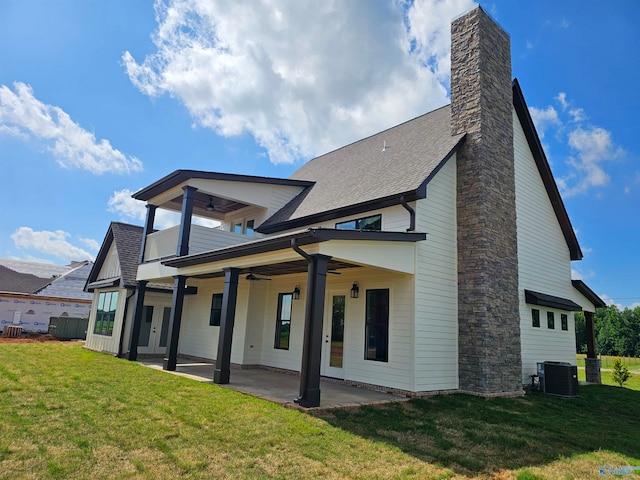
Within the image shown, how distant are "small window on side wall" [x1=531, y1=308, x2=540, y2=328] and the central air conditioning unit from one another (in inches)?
49.7

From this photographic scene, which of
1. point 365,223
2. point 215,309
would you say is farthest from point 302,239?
point 215,309

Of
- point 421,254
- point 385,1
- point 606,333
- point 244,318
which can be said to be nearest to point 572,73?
point 385,1

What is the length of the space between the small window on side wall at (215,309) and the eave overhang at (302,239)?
3.79m

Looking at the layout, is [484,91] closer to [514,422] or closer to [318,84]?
[318,84]

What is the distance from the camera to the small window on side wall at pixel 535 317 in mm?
12156

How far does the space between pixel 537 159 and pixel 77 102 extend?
48.2 feet

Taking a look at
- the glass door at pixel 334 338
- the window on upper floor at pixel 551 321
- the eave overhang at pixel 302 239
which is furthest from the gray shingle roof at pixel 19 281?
the window on upper floor at pixel 551 321

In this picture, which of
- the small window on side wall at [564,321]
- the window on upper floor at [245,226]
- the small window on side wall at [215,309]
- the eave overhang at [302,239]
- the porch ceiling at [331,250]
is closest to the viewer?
the eave overhang at [302,239]

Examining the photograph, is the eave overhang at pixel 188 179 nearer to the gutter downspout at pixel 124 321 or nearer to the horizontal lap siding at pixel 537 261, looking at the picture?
the gutter downspout at pixel 124 321

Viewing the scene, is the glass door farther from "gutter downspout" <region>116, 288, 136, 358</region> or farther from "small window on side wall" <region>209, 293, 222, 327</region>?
"gutter downspout" <region>116, 288, 136, 358</region>

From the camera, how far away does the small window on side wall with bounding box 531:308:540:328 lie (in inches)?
479

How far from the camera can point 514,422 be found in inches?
295

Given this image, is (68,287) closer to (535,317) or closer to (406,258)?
(406,258)

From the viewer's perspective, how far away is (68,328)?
76.9ft
